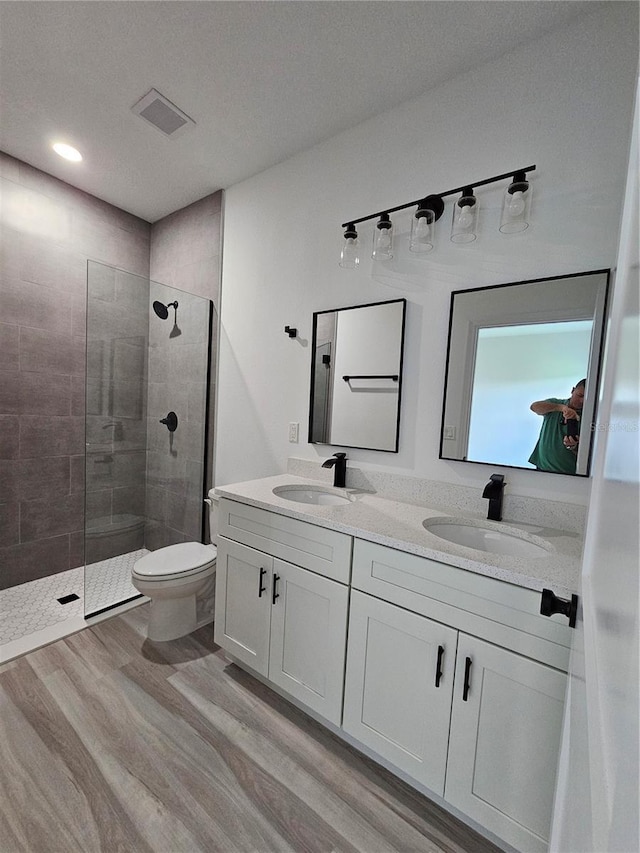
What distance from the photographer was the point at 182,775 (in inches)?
51.7

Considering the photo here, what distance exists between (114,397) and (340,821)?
2493mm

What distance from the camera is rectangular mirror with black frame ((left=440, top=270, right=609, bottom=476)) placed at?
4.53ft

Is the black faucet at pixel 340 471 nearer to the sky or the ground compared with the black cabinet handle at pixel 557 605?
nearer to the sky

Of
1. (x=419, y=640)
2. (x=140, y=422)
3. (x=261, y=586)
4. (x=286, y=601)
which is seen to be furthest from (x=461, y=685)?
(x=140, y=422)

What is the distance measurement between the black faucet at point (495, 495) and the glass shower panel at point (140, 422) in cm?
195

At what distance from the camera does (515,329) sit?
5.02 feet

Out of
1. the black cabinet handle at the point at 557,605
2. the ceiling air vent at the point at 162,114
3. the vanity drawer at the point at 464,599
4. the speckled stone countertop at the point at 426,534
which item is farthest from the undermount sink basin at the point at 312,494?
the ceiling air vent at the point at 162,114

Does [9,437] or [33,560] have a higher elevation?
[9,437]

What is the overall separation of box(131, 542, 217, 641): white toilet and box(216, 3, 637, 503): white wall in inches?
24.7

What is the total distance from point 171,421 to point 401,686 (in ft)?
7.36

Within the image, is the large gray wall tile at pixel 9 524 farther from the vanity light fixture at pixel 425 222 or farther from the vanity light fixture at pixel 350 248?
the vanity light fixture at pixel 425 222

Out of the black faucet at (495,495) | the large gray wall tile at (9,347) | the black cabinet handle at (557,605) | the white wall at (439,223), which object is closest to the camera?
the black cabinet handle at (557,605)

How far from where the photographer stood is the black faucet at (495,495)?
1478 mm

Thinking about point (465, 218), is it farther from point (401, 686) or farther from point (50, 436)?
point (50, 436)
